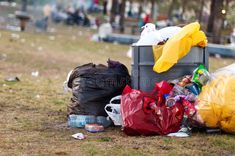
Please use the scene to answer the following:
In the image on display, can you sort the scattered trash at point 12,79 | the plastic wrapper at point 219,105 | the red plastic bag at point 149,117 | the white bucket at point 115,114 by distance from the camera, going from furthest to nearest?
A: the scattered trash at point 12,79 < the white bucket at point 115,114 < the red plastic bag at point 149,117 < the plastic wrapper at point 219,105

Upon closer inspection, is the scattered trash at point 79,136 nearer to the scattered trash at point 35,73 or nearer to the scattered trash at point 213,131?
the scattered trash at point 213,131

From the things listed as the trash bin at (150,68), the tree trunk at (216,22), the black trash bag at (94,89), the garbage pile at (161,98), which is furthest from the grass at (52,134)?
the tree trunk at (216,22)

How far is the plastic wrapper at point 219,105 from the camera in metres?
5.31

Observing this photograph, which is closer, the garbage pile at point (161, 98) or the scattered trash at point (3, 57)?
the garbage pile at point (161, 98)

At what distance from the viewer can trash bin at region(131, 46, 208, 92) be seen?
5.94m

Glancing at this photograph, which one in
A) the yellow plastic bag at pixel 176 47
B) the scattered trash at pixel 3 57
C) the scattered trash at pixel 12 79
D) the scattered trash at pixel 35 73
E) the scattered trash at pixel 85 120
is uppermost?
the yellow plastic bag at pixel 176 47

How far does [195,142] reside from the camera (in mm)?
5172

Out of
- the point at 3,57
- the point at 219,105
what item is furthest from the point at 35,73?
the point at 219,105

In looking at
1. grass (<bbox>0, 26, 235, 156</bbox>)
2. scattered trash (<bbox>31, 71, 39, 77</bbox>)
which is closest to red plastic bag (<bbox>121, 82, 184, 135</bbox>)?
grass (<bbox>0, 26, 235, 156</bbox>)

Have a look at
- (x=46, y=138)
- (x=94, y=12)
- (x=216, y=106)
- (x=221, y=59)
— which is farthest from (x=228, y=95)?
(x=94, y=12)

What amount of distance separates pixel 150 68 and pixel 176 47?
1.47 feet

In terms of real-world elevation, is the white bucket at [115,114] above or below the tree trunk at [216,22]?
below

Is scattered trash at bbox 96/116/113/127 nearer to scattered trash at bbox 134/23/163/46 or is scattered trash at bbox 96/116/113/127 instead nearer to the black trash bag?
the black trash bag

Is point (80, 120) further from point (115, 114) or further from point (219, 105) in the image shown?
point (219, 105)
